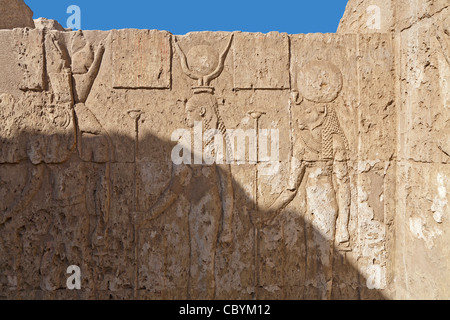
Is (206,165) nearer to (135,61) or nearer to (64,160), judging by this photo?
(135,61)

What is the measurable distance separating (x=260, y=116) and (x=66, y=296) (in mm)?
2555

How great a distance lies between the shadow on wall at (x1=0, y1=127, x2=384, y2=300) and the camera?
4312 mm

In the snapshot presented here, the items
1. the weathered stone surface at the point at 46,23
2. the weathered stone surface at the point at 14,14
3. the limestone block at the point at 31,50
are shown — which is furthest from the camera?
the weathered stone surface at the point at 46,23

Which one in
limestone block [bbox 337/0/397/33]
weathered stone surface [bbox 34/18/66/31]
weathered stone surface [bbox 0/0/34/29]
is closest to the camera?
limestone block [bbox 337/0/397/33]

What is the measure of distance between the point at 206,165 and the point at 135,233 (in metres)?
0.94

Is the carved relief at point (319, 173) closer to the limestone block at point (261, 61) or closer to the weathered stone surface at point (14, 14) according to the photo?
the limestone block at point (261, 61)

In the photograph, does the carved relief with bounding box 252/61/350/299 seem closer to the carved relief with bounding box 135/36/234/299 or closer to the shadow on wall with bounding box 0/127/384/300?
the shadow on wall with bounding box 0/127/384/300

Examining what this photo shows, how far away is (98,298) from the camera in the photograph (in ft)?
14.4

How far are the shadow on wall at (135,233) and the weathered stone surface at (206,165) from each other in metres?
0.01

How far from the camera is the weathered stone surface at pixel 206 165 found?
14.1 feet

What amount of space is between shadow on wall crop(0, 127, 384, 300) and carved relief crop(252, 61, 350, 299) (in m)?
0.03

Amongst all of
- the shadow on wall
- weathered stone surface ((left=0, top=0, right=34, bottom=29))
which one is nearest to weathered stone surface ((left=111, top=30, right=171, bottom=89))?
the shadow on wall

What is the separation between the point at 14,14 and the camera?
6.10m

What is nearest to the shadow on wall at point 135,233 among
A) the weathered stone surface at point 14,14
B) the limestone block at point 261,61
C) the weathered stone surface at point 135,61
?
the weathered stone surface at point 135,61
